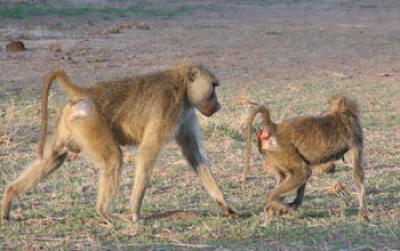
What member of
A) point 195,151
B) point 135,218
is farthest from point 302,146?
point 135,218

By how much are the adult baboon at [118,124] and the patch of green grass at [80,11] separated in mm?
19388

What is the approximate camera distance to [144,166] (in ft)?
21.1

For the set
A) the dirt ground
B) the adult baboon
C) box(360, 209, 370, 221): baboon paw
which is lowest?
the dirt ground

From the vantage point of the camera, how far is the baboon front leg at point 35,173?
255 inches

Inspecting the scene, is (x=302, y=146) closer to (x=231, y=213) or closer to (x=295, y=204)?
(x=295, y=204)

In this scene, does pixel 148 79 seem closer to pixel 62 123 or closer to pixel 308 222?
pixel 62 123

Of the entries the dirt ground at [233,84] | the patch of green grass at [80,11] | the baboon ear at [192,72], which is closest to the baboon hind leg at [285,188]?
the dirt ground at [233,84]

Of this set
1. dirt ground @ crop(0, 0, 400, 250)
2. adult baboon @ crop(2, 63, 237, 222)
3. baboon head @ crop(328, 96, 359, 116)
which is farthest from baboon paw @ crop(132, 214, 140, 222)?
baboon head @ crop(328, 96, 359, 116)

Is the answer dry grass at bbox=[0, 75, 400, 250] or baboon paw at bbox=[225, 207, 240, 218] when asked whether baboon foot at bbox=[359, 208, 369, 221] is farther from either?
baboon paw at bbox=[225, 207, 240, 218]

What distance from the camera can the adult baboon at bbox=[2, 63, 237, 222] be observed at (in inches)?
250

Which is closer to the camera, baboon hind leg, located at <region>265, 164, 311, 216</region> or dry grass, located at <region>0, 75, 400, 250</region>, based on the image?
dry grass, located at <region>0, 75, 400, 250</region>

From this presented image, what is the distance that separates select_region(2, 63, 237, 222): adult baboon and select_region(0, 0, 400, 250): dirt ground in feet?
0.92

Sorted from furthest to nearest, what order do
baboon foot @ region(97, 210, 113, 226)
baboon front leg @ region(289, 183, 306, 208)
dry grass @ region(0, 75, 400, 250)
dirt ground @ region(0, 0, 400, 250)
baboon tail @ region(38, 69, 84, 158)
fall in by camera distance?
baboon front leg @ region(289, 183, 306, 208) < baboon tail @ region(38, 69, 84, 158) < baboon foot @ region(97, 210, 113, 226) < dirt ground @ region(0, 0, 400, 250) < dry grass @ region(0, 75, 400, 250)

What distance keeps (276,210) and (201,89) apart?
3.44 feet
